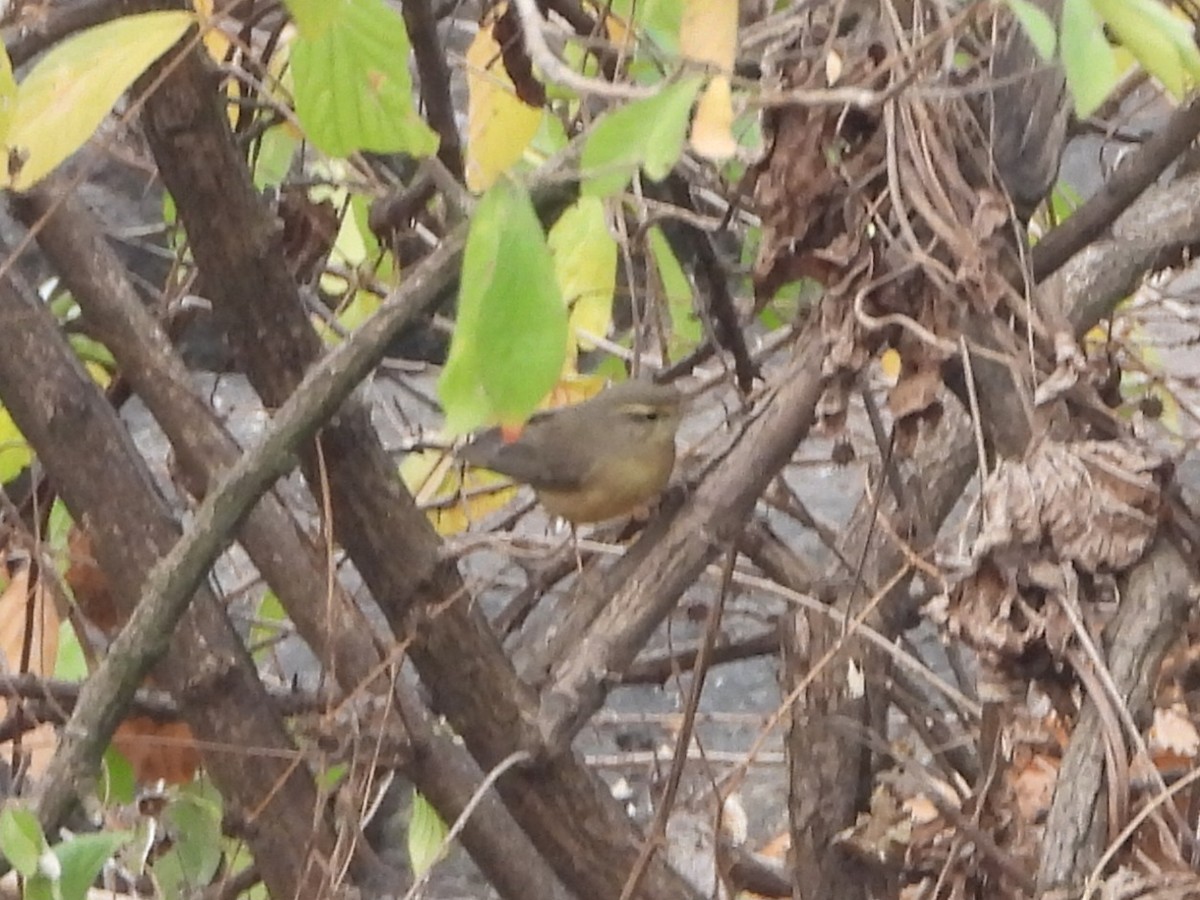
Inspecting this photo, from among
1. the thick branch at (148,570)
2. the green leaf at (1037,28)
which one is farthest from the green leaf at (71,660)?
the green leaf at (1037,28)

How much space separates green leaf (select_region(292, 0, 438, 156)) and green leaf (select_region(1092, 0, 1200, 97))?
32cm

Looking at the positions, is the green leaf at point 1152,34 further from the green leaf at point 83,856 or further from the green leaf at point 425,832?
the green leaf at point 425,832

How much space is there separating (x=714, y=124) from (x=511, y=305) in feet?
0.48

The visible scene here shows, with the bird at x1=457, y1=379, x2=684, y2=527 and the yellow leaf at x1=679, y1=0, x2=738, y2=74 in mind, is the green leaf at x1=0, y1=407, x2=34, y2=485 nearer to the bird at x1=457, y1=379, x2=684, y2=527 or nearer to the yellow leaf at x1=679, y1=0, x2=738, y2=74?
the bird at x1=457, y1=379, x2=684, y2=527

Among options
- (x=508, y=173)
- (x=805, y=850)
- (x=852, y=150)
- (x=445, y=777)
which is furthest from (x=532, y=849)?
(x=508, y=173)

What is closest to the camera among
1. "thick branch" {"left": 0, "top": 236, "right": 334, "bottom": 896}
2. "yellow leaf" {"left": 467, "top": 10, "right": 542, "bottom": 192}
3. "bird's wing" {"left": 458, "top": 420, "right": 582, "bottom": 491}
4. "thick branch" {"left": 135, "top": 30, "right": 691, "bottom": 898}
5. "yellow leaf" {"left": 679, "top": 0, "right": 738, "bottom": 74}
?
"yellow leaf" {"left": 679, "top": 0, "right": 738, "bottom": 74}

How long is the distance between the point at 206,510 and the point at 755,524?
678 millimetres

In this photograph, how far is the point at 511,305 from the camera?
60cm

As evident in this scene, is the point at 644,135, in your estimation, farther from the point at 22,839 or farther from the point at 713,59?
the point at 22,839

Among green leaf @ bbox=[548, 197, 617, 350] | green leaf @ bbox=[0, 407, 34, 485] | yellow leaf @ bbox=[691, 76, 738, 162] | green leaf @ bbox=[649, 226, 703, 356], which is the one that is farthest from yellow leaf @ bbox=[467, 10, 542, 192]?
yellow leaf @ bbox=[691, 76, 738, 162]

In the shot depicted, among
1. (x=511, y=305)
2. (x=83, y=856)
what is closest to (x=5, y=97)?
(x=511, y=305)

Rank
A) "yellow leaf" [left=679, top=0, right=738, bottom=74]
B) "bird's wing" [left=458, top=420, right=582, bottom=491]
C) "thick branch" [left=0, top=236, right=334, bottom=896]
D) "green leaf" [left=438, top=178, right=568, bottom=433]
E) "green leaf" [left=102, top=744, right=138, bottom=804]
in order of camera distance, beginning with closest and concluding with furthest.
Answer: "green leaf" [left=438, top=178, right=568, bottom=433] < "yellow leaf" [left=679, top=0, right=738, bottom=74] < "thick branch" [left=0, top=236, right=334, bottom=896] < "green leaf" [left=102, top=744, right=138, bottom=804] < "bird's wing" [left=458, top=420, right=582, bottom=491]

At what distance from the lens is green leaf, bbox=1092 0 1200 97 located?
624mm

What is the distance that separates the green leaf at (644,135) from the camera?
604 millimetres
